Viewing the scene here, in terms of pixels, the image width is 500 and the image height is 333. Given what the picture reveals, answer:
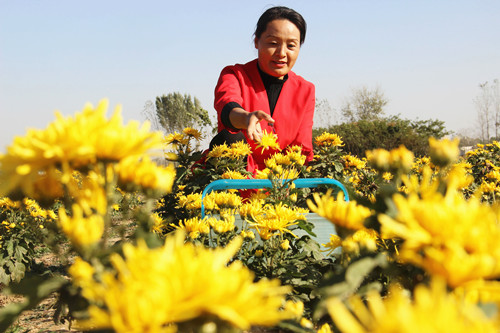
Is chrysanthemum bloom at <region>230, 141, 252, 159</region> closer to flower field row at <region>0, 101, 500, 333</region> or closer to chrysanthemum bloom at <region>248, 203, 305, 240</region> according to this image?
chrysanthemum bloom at <region>248, 203, 305, 240</region>

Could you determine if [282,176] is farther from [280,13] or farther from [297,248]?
[280,13]

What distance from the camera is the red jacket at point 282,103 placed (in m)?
3.90

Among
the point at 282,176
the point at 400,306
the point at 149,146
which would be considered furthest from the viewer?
the point at 282,176

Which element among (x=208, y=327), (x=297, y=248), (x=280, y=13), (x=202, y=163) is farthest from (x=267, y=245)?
(x=280, y=13)

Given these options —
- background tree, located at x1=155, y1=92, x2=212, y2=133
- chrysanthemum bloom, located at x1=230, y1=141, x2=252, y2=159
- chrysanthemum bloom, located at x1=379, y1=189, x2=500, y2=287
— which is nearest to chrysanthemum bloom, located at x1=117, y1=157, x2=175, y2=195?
chrysanthemum bloom, located at x1=379, y1=189, x2=500, y2=287

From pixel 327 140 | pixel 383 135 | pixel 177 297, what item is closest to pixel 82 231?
pixel 177 297

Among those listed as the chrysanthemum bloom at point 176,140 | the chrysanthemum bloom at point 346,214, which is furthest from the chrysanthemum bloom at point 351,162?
the chrysanthemum bloom at point 346,214

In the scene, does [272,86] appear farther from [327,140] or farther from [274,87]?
[327,140]

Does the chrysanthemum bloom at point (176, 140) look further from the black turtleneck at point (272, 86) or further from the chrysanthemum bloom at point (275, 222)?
the chrysanthemum bloom at point (275, 222)

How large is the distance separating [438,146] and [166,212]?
315cm

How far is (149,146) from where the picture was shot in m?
0.68

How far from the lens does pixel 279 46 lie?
356 cm

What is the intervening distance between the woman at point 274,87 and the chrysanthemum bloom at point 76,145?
2.51 m

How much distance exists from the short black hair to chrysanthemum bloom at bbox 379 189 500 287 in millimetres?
3390
